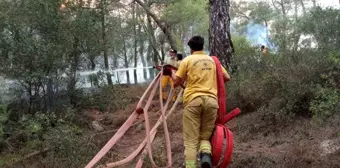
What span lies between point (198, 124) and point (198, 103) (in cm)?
27

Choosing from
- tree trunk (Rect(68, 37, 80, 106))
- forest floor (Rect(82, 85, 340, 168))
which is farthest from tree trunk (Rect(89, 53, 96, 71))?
forest floor (Rect(82, 85, 340, 168))

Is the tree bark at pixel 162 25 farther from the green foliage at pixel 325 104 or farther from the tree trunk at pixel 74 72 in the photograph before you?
the green foliage at pixel 325 104

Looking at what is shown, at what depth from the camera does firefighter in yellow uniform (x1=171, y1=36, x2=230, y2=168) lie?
4590mm

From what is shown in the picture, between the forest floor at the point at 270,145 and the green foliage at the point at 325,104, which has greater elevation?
the green foliage at the point at 325,104

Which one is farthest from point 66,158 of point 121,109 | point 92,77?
point 92,77

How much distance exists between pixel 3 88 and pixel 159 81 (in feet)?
19.2

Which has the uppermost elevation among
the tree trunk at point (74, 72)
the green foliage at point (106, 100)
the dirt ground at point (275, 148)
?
the tree trunk at point (74, 72)

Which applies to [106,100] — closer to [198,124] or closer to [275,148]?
[275,148]

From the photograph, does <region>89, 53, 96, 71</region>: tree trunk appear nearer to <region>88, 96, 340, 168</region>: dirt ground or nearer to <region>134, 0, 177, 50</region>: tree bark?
<region>88, 96, 340, 168</region>: dirt ground

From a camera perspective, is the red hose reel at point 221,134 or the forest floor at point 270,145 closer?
the red hose reel at point 221,134

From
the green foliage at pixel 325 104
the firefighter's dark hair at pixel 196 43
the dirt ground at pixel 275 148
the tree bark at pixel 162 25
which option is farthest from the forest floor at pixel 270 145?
the tree bark at pixel 162 25

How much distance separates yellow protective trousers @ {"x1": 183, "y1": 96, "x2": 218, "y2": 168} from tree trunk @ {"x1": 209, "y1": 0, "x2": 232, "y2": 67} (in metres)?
6.07

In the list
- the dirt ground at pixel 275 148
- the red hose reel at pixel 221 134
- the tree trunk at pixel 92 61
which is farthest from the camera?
the tree trunk at pixel 92 61

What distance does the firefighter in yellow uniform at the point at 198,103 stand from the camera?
459 centimetres
